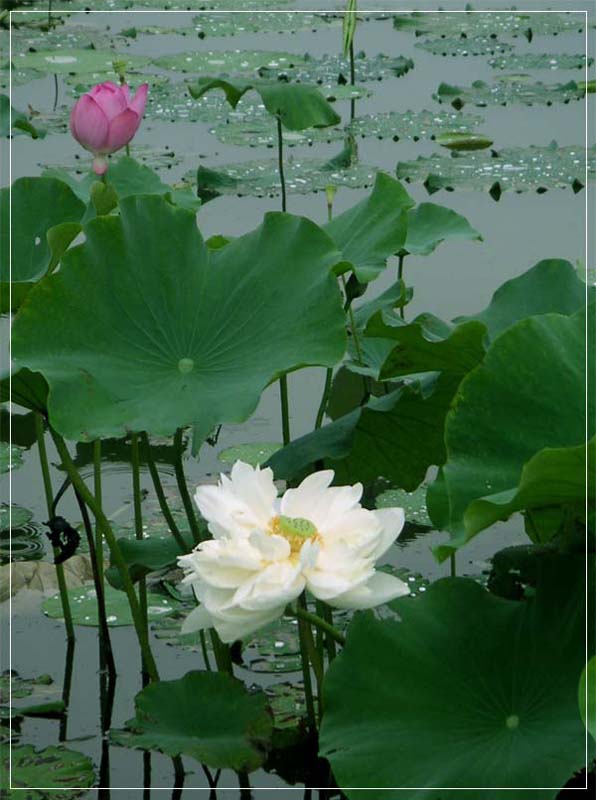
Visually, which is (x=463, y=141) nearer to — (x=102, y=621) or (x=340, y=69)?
(x=340, y=69)

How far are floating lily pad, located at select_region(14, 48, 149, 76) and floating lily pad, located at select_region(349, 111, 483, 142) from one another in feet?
3.45

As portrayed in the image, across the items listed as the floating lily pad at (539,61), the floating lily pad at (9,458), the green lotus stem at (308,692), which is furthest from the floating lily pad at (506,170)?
the green lotus stem at (308,692)

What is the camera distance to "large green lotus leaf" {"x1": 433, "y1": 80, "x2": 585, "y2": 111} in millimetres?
4820

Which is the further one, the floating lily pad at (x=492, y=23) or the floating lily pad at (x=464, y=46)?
the floating lily pad at (x=492, y=23)

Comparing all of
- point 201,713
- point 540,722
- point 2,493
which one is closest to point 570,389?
point 540,722

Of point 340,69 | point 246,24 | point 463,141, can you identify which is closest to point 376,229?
point 463,141

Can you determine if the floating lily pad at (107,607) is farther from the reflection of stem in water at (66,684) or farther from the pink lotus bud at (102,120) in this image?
the pink lotus bud at (102,120)

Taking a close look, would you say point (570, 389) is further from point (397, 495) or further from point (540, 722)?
point (397, 495)

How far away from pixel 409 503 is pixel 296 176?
186 cm

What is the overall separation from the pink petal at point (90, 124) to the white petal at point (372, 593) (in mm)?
847

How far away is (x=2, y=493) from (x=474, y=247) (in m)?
1.49

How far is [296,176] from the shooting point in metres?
3.90

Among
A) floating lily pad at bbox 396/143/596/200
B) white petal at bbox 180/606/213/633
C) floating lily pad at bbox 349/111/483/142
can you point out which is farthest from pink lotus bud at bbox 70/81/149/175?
floating lily pad at bbox 349/111/483/142

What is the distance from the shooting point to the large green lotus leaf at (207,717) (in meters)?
1.52
